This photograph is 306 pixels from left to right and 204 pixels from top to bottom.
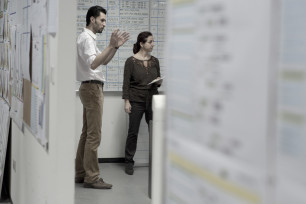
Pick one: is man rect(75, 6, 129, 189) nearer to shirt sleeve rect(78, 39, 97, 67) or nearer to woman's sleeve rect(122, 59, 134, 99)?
shirt sleeve rect(78, 39, 97, 67)

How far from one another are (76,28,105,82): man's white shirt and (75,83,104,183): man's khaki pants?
0.24ft

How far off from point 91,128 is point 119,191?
0.63 m

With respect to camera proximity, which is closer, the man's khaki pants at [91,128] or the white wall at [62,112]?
the white wall at [62,112]

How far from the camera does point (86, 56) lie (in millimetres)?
4312

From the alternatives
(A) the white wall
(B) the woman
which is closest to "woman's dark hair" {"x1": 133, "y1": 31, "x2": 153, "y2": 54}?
(B) the woman

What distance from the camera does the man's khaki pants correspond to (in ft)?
14.6

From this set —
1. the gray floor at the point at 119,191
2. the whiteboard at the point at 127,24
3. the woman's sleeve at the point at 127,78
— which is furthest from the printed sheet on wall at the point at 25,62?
the whiteboard at the point at 127,24

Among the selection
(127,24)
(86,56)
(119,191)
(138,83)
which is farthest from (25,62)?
(127,24)

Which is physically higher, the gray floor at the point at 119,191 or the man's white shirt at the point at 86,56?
the man's white shirt at the point at 86,56

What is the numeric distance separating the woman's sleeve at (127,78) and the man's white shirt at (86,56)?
91cm

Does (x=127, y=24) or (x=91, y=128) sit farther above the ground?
(x=127, y=24)

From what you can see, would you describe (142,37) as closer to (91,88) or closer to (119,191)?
(91,88)

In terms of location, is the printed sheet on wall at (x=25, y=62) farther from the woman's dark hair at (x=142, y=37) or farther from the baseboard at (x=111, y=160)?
the baseboard at (x=111, y=160)

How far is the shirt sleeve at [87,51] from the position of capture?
14.1 feet
